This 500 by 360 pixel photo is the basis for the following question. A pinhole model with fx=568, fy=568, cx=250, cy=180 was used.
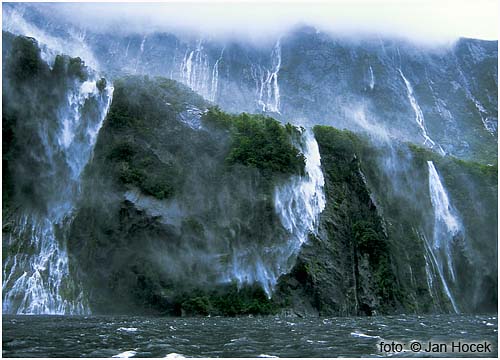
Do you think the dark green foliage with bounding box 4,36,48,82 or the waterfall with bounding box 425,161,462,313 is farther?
the waterfall with bounding box 425,161,462,313

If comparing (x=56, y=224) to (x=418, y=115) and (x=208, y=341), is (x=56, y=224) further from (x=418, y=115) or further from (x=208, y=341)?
(x=418, y=115)

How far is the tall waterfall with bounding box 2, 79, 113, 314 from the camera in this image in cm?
3806

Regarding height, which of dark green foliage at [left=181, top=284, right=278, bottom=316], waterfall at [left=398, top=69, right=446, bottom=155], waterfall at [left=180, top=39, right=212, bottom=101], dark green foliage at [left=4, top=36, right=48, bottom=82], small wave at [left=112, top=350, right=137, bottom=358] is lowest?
small wave at [left=112, top=350, right=137, bottom=358]

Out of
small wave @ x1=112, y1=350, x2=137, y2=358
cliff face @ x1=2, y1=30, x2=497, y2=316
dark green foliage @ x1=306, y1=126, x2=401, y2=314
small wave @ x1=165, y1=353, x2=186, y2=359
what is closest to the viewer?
small wave @ x1=165, y1=353, x2=186, y2=359

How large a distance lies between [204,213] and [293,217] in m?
7.33

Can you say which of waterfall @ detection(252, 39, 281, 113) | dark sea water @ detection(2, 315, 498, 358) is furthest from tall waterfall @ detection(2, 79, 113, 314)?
waterfall @ detection(252, 39, 281, 113)

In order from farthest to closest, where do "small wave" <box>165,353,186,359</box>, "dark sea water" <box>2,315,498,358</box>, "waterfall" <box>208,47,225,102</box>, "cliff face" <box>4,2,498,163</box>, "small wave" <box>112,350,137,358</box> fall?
"waterfall" <box>208,47,225,102</box> → "cliff face" <box>4,2,498,163</box> → "dark sea water" <box>2,315,498,358</box> → "small wave" <box>112,350,137,358</box> → "small wave" <box>165,353,186,359</box>

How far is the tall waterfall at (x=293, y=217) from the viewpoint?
4309 centimetres

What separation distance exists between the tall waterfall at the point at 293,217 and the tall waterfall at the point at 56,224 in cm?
1238

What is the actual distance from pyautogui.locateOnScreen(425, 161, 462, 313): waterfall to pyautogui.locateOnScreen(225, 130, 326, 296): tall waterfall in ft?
38.0

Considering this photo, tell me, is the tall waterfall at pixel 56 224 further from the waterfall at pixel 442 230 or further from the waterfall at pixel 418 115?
the waterfall at pixel 418 115

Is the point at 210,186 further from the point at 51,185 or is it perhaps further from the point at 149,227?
the point at 51,185

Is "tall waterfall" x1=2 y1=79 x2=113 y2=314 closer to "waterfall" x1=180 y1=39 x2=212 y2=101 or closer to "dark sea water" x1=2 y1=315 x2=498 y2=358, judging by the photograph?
"dark sea water" x1=2 y1=315 x2=498 y2=358

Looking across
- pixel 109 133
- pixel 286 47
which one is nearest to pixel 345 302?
pixel 109 133
